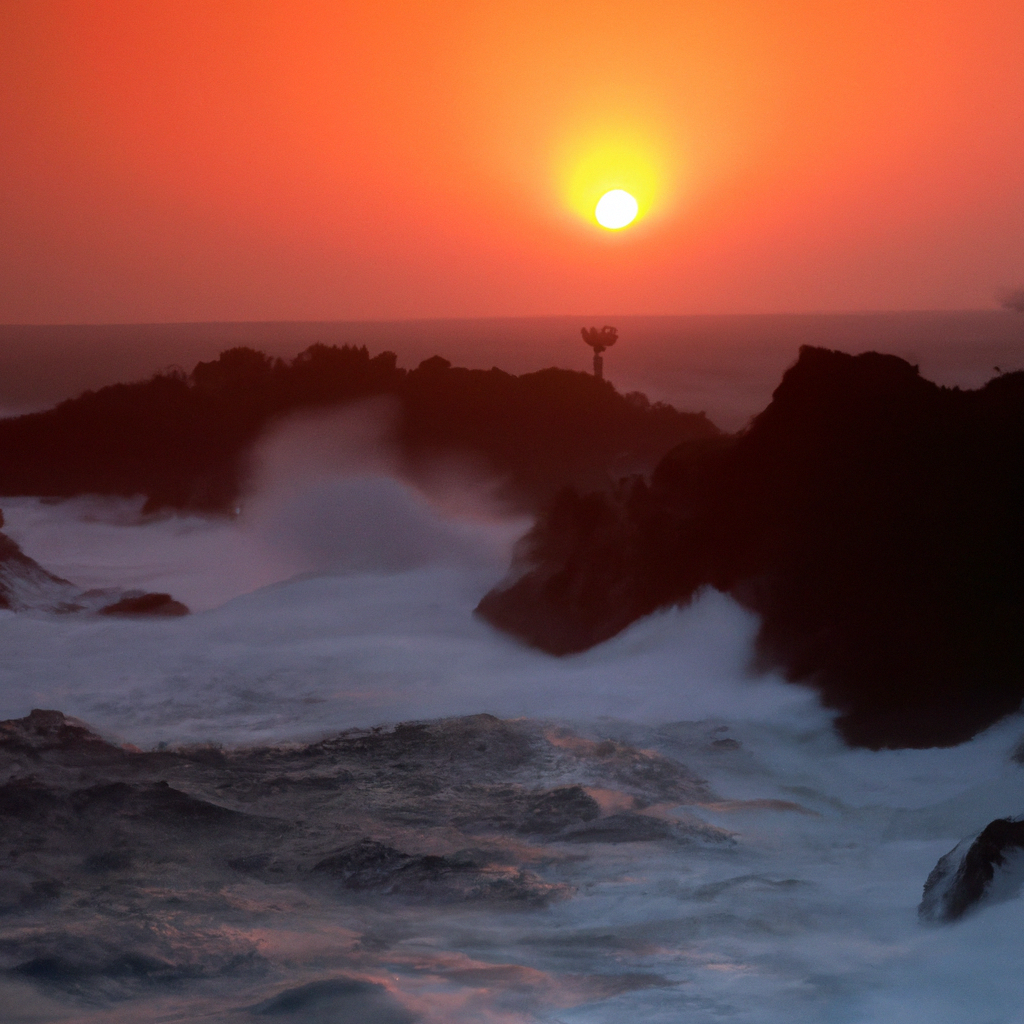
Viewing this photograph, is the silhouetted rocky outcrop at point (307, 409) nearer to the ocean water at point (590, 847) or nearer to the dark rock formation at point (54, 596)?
the ocean water at point (590, 847)

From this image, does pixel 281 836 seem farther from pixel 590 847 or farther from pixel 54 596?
pixel 54 596

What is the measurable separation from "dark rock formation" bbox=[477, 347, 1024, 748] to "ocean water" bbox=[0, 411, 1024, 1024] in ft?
1.51

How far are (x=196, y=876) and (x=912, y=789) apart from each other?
6.65 metres

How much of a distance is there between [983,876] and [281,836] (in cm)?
516

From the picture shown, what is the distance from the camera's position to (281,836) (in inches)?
373

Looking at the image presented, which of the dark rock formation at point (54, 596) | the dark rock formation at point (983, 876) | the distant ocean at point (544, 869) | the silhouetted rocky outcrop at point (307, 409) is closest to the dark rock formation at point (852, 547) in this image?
the distant ocean at point (544, 869)

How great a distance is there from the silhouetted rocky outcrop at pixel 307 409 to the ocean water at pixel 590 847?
4720mm

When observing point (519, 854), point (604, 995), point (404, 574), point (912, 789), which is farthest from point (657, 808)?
point (404, 574)

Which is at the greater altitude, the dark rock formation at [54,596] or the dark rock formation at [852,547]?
the dark rock formation at [852,547]

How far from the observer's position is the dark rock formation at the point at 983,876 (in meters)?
7.59

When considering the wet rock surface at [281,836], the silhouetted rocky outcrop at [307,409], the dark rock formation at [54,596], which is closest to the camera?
the wet rock surface at [281,836]

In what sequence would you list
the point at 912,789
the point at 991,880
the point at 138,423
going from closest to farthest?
the point at 991,880
the point at 912,789
the point at 138,423

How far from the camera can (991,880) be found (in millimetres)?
7605

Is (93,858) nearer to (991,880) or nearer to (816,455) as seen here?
(991,880)
